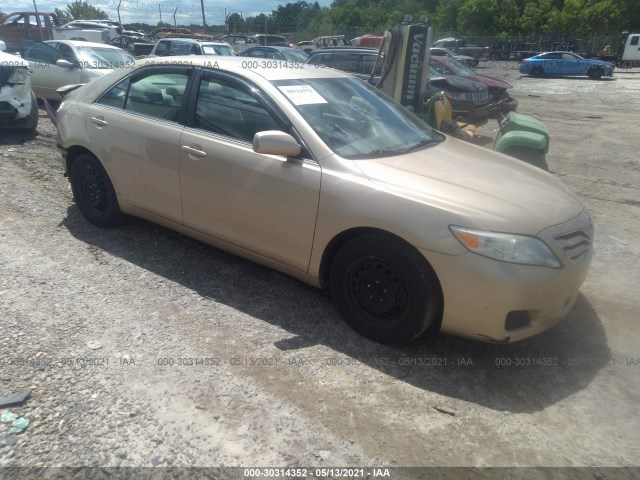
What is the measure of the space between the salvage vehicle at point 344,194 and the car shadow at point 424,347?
0.21 metres

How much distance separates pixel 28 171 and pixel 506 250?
6.00 meters

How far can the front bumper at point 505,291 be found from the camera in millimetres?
2666

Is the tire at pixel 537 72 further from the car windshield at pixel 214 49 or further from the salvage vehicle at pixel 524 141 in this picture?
the salvage vehicle at pixel 524 141

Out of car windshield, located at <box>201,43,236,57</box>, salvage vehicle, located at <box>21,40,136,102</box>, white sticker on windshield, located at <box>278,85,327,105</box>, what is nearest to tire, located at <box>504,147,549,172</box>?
white sticker on windshield, located at <box>278,85,327,105</box>

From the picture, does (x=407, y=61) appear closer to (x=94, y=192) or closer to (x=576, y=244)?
(x=94, y=192)

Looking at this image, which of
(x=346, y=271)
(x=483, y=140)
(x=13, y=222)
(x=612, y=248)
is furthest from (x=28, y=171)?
(x=483, y=140)

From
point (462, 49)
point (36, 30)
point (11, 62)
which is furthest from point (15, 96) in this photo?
point (462, 49)

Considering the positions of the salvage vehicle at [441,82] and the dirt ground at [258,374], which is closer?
the dirt ground at [258,374]

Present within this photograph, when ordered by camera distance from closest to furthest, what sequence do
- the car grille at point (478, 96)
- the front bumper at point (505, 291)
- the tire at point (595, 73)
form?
the front bumper at point (505, 291)
the car grille at point (478, 96)
the tire at point (595, 73)

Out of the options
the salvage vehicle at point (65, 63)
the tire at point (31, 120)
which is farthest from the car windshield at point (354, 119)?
the salvage vehicle at point (65, 63)

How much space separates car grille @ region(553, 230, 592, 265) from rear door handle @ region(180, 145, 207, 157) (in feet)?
7.97

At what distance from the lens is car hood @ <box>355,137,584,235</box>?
2.77 metres

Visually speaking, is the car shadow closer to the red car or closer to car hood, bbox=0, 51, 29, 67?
car hood, bbox=0, 51, 29, 67

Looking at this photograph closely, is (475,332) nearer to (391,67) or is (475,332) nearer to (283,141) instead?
(283,141)
